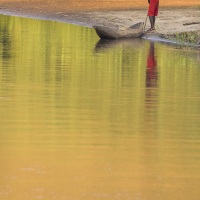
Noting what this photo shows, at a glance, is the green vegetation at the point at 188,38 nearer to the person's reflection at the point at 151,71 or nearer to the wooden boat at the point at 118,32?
the wooden boat at the point at 118,32

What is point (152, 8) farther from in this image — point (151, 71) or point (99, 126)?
point (99, 126)

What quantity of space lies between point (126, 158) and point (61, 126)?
2.11 meters

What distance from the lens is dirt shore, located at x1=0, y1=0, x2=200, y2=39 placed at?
32312 mm

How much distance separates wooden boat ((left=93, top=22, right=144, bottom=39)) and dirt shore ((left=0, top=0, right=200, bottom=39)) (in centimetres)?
99

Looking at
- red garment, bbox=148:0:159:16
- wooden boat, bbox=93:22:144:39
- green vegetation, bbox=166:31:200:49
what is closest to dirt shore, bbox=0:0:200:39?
red garment, bbox=148:0:159:16

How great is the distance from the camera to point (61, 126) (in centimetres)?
1306

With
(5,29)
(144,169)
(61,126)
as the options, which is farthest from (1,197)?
(5,29)

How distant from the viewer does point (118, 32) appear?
2897 centimetres

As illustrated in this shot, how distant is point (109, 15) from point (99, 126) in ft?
80.0

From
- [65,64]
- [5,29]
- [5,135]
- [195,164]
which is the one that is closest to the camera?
[195,164]

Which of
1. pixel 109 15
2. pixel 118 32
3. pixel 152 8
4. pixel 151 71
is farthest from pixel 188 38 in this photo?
pixel 109 15

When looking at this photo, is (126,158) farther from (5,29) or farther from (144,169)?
(5,29)

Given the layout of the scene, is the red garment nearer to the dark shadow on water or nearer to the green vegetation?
the green vegetation

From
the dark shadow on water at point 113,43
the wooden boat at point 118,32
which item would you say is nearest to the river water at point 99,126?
the dark shadow on water at point 113,43
